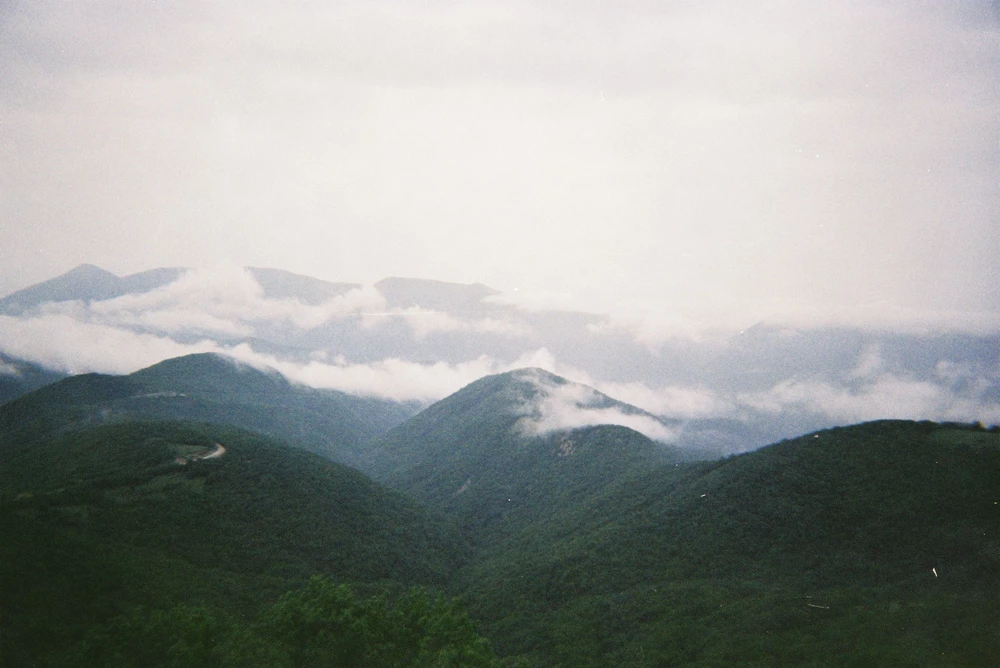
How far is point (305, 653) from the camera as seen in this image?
49.2m

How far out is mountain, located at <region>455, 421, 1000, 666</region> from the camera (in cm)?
6700

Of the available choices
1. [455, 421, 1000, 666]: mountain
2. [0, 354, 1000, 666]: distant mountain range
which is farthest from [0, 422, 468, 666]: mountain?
[455, 421, 1000, 666]: mountain

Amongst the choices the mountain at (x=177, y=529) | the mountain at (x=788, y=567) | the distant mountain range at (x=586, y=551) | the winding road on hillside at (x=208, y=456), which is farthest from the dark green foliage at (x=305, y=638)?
the winding road on hillside at (x=208, y=456)

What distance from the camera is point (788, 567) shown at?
9712 cm

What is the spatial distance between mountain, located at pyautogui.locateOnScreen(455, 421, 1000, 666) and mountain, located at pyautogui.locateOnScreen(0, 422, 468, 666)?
96.8 feet

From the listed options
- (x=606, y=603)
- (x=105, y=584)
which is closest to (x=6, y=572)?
(x=105, y=584)

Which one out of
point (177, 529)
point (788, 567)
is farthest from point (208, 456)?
point (788, 567)

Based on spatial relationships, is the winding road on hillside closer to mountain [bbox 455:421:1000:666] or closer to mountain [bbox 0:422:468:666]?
mountain [bbox 0:422:468:666]

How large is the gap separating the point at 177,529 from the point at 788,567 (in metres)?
110

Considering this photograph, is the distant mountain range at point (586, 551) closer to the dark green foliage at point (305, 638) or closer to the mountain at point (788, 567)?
the mountain at point (788, 567)

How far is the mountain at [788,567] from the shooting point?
220ft

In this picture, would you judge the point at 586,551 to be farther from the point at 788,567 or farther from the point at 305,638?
the point at 305,638

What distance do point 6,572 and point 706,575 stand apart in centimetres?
9875

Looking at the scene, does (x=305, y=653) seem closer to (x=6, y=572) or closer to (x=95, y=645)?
(x=95, y=645)
